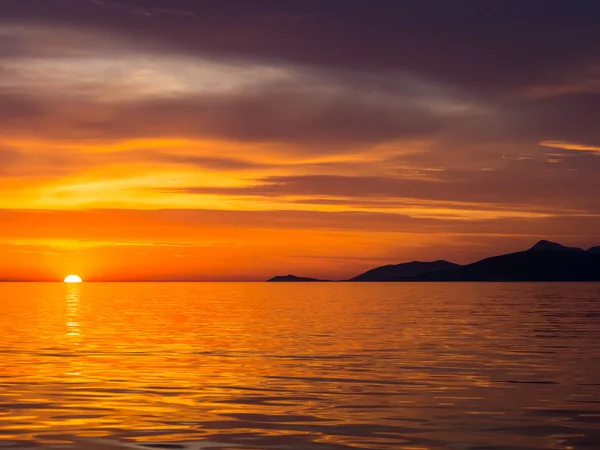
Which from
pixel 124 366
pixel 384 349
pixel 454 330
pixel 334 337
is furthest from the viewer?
pixel 454 330

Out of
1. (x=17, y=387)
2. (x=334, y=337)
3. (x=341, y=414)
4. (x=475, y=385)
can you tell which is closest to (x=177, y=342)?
(x=334, y=337)

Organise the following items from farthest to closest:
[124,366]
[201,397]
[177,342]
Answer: [177,342] → [124,366] → [201,397]

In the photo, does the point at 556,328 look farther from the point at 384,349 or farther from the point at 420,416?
the point at 420,416

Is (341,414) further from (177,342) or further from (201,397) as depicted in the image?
(177,342)

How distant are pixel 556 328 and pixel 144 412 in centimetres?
4494

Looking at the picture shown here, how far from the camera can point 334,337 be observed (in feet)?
182

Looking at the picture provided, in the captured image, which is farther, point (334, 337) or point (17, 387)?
point (334, 337)

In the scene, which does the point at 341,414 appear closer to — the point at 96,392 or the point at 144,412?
the point at 144,412

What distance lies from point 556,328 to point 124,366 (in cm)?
3706

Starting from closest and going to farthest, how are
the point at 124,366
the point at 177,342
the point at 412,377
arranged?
the point at 412,377, the point at 124,366, the point at 177,342

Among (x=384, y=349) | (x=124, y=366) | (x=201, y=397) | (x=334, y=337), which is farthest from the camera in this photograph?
(x=334, y=337)

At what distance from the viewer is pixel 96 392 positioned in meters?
29.7

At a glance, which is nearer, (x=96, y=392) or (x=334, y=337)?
(x=96, y=392)

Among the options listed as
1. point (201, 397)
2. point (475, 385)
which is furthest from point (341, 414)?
point (475, 385)
